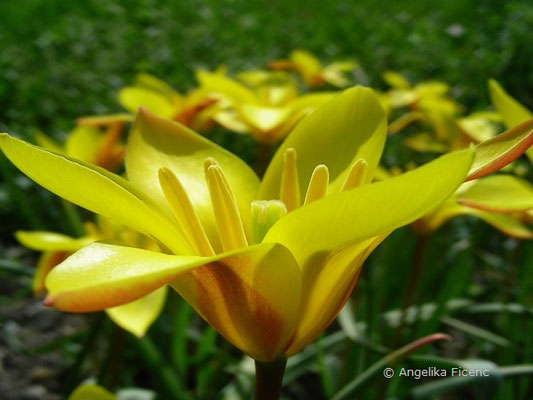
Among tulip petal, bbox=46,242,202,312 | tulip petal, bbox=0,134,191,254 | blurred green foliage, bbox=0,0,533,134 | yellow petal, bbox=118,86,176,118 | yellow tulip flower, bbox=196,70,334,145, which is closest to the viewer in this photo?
tulip petal, bbox=46,242,202,312

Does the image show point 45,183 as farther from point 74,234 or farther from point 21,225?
point 21,225

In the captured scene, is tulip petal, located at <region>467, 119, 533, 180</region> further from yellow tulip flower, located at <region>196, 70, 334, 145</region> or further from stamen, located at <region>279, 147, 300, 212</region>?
yellow tulip flower, located at <region>196, 70, 334, 145</region>

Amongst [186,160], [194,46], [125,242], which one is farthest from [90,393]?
[194,46]

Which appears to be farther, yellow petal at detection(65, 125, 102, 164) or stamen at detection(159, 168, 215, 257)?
yellow petal at detection(65, 125, 102, 164)

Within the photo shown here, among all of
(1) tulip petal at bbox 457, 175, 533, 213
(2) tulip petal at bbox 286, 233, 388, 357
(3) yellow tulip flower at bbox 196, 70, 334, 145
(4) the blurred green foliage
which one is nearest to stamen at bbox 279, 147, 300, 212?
(2) tulip petal at bbox 286, 233, 388, 357

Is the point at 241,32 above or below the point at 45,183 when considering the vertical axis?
below

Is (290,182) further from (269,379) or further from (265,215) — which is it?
(269,379)

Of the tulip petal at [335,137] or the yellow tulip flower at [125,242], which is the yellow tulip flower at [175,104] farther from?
the tulip petal at [335,137]

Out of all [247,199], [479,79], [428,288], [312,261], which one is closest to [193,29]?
[479,79]
